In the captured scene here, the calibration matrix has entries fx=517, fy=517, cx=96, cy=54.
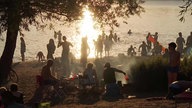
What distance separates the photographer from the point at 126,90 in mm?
17516

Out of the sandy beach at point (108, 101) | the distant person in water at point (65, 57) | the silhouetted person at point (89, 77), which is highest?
the distant person in water at point (65, 57)

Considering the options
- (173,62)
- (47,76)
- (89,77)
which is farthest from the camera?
(89,77)

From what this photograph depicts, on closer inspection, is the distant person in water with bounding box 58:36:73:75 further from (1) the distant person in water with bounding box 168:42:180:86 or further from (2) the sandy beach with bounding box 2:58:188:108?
(1) the distant person in water with bounding box 168:42:180:86

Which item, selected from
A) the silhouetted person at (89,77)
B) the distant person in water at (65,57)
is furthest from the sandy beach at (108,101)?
the distant person in water at (65,57)

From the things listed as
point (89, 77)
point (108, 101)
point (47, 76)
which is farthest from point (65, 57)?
point (108, 101)

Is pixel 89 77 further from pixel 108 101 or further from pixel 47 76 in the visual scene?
pixel 108 101

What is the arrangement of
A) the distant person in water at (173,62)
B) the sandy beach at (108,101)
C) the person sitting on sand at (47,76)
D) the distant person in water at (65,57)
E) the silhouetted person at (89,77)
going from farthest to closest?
the distant person in water at (65,57)
the silhouetted person at (89,77)
the person sitting on sand at (47,76)
the distant person in water at (173,62)
the sandy beach at (108,101)

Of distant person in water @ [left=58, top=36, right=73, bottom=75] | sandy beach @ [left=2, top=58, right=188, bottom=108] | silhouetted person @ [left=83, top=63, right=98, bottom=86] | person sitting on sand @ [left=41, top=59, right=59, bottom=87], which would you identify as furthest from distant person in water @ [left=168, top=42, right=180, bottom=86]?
distant person in water @ [left=58, top=36, right=73, bottom=75]

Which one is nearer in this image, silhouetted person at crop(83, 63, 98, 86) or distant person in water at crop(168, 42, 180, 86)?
distant person in water at crop(168, 42, 180, 86)

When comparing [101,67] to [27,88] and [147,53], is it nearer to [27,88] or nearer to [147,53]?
[27,88]

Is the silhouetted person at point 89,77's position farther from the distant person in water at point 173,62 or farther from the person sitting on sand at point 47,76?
the distant person in water at point 173,62

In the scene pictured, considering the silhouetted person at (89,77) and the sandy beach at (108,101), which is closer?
the sandy beach at (108,101)

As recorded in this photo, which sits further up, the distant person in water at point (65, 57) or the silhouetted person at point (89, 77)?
the distant person in water at point (65, 57)

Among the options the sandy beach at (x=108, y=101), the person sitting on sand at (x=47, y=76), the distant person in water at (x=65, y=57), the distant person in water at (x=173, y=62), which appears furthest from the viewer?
the distant person in water at (x=65, y=57)
